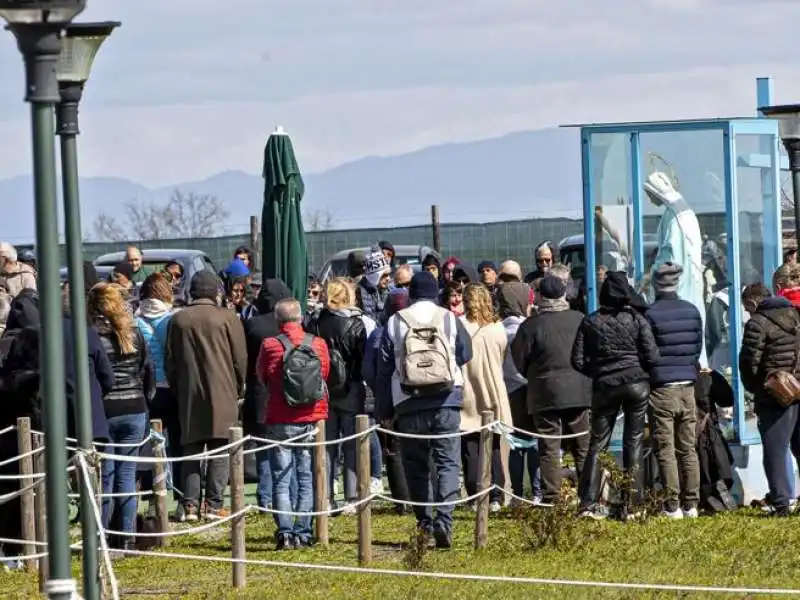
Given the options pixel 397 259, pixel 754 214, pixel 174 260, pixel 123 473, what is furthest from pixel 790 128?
pixel 397 259

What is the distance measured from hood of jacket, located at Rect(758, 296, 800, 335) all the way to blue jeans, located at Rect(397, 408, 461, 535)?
108 inches

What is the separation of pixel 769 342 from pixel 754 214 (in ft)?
7.87

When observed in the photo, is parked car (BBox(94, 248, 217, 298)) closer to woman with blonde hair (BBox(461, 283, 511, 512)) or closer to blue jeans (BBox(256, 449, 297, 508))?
woman with blonde hair (BBox(461, 283, 511, 512))

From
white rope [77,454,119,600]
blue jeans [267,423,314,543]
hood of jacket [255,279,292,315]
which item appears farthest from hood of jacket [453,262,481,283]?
white rope [77,454,119,600]

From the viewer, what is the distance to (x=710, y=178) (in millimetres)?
17859

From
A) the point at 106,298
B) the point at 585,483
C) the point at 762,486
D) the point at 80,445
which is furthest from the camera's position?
the point at 762,486

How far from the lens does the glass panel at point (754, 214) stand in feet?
58.0

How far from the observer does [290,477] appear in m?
14.8

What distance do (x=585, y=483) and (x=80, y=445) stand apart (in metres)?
5.28

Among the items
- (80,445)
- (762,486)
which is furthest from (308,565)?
(762,486)

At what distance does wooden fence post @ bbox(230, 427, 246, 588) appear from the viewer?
12891 millimetres

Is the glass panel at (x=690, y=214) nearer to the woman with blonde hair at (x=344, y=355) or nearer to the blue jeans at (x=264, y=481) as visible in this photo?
the woman with blonde hair at (x=344, y=355)

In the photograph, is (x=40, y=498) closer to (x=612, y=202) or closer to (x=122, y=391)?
(x=122, y=391)

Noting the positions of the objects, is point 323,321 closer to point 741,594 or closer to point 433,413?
point 433,413
